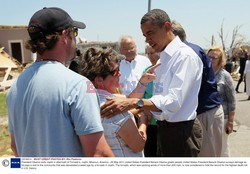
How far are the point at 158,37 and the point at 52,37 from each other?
780mm

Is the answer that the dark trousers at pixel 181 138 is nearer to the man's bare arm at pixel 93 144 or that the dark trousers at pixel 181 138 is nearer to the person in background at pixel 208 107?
the person in background at pixel 208 107

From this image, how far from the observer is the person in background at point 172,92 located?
1.71m

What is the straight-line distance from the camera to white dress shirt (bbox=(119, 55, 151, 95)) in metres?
3.50

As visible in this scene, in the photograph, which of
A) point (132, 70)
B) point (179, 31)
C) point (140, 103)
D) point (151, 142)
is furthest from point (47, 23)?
point (132, 70)

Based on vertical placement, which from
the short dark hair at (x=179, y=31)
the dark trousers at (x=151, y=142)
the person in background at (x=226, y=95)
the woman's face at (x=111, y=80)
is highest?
the short dark hair at (x=179, y=31)

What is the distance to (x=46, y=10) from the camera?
1264 mm

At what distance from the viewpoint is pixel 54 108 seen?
1.17 metres

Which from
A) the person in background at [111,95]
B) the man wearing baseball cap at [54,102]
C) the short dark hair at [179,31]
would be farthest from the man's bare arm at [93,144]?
the short dark hair at [179,31]

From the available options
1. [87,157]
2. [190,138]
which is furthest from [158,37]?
[87,157]

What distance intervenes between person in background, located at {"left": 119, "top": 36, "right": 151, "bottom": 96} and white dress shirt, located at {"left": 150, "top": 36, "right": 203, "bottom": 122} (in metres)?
1.67

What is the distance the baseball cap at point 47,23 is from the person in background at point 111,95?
37 cm

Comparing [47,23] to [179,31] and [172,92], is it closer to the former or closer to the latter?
[172,92]

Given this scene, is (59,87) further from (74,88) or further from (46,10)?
(46,10)

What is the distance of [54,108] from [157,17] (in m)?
0.90
